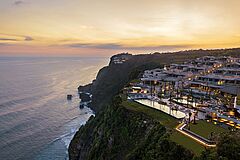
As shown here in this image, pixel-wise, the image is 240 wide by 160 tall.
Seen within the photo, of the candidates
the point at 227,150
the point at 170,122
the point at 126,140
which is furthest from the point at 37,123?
the point at 227,150

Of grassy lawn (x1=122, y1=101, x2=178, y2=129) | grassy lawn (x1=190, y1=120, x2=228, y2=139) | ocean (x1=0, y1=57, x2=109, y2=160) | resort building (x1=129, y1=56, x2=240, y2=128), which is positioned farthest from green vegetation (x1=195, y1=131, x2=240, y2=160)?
ocean (x1=0, y1=57, x2=109, y2=160)

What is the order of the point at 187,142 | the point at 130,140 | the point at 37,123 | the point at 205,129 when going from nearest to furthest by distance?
the point at 187,142, the point at 205,129, the point at 130,140, the point at 37,123

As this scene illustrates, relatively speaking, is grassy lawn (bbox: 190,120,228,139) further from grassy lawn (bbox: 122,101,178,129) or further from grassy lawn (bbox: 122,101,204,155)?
grassy lawn (bbox: 122,101,178,129)

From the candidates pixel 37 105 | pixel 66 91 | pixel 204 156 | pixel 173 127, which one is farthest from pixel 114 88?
pixel 204 156

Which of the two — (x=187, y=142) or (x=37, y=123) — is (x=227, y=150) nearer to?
(x=187, y=142)

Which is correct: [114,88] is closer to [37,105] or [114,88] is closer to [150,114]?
[37,105]

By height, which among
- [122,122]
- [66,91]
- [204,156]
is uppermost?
[204,156]
